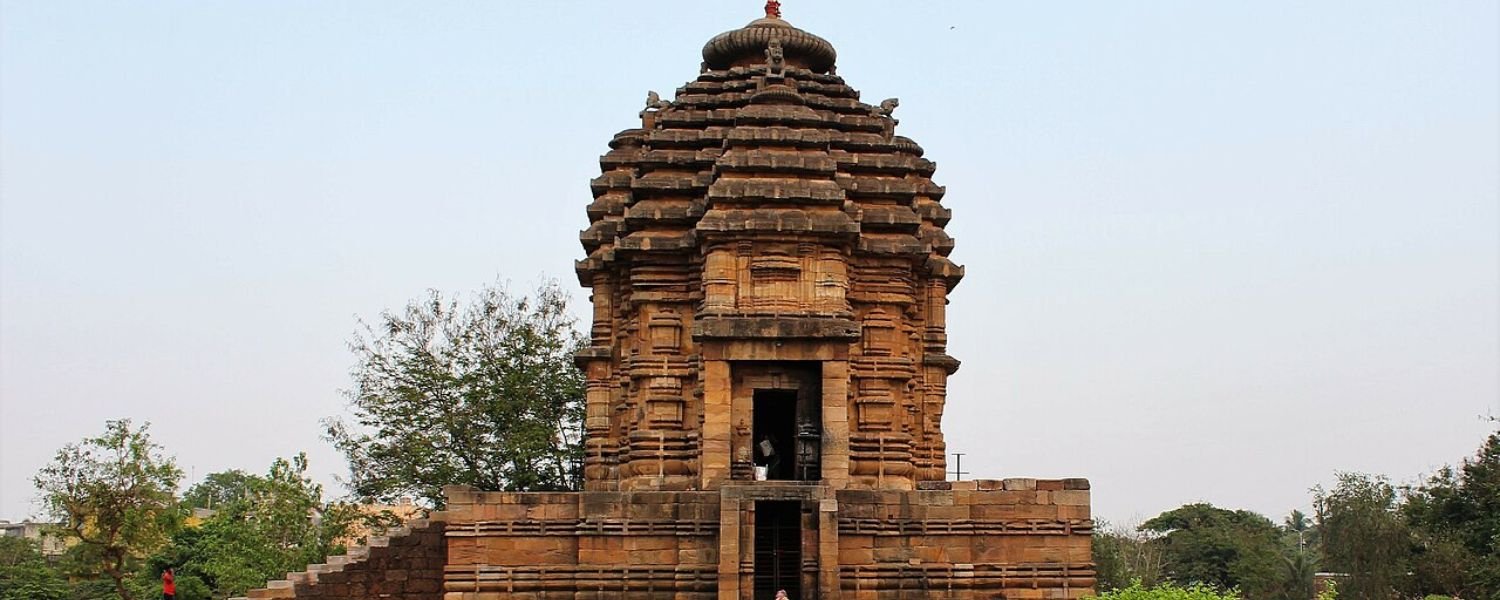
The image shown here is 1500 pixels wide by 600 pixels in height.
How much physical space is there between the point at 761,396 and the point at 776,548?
3.04 metres

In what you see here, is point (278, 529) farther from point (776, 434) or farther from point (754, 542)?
point (754, 542)

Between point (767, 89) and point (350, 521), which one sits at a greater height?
point (767, 89)

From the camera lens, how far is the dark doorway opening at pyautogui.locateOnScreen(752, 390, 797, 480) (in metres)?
22.6

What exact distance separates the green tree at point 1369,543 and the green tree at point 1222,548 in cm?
835

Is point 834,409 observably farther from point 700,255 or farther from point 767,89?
point 767,89

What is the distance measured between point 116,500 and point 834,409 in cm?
2542

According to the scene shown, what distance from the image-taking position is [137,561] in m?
45.3

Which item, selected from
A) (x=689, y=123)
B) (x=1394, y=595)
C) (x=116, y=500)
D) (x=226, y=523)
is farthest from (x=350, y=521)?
(x=1394, y=595)

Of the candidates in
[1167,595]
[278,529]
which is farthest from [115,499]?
[1167,595]

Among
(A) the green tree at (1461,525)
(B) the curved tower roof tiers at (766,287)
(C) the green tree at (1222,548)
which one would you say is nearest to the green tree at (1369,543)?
(A) the green tree at (1461,525)

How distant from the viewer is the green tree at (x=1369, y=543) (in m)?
40.3

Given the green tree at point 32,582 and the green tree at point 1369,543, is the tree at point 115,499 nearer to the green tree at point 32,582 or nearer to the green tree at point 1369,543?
the green tree at point 32,582

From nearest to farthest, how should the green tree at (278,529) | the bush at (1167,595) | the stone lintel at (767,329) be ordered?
1. the bush at (1167,595)
2. the stone lintel at (767,329)
3. the green tree at (278,529)

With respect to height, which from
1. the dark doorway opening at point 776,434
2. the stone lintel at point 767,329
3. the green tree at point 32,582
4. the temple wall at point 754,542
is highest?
the stone lintel at point 767,329
